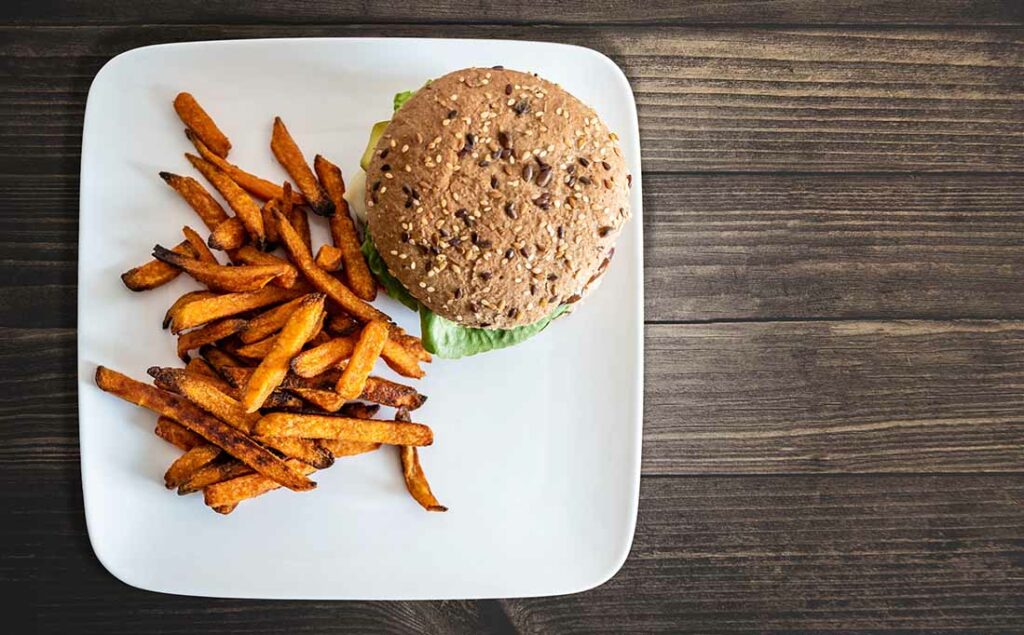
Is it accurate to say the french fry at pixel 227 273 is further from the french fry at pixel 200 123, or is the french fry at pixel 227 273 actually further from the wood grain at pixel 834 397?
the wood grain at pixel 834 397

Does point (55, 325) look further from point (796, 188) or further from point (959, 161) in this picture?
point (959, 161)

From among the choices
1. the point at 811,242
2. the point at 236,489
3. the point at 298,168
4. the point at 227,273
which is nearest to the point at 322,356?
the point at 227,273

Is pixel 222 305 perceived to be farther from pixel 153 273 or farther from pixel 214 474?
pixel 214 474

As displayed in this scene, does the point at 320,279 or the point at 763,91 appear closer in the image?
the point at 320,279

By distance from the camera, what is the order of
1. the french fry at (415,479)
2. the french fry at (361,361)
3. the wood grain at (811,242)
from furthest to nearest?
the wood grain at (811,242), the french fry at (415,479), the french fry at (361,361)

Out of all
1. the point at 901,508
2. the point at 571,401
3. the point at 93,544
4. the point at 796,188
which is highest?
the point at 796,188

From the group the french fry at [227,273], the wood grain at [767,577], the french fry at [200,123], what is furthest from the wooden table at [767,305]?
the french fry at [227,273]

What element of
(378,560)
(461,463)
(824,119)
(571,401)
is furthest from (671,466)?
(824,119)
